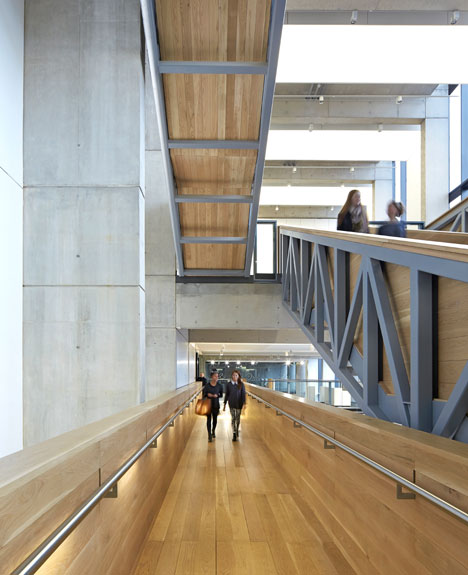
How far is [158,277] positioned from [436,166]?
722 centimetres

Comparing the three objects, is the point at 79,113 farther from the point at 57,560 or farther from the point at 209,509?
the point at 57,560

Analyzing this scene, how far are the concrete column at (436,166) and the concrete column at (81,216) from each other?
27.6 feet

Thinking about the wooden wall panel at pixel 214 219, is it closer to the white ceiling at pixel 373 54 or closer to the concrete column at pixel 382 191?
the white ceiling at pixel 373 54

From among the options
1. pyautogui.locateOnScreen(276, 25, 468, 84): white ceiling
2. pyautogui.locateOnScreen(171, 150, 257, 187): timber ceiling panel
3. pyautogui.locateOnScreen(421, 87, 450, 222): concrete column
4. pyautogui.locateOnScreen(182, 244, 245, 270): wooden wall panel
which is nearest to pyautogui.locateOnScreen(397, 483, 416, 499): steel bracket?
pyautogui.locateOnScreen(171, 150, 257, 187): timber ceiling panel

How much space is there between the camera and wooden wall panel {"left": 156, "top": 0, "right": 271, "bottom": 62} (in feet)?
17.6

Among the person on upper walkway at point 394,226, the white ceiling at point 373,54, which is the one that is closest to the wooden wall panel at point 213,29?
the person on upper walkway at point 394,226

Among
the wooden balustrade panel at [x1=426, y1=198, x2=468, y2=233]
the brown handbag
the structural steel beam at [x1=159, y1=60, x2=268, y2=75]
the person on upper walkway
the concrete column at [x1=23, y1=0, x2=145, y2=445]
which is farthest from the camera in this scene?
the brown handbag

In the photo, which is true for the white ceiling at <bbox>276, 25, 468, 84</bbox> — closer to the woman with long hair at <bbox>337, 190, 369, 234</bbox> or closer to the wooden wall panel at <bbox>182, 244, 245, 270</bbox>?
the wooden wall panel at <bbox>182, 244, 245, 270</bbox>

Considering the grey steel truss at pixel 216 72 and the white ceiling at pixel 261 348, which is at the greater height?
the grey steel truss at pixel 216 72

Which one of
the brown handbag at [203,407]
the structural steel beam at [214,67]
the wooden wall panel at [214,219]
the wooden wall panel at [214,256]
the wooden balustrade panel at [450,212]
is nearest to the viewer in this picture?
the structural steel beam at [214,67]

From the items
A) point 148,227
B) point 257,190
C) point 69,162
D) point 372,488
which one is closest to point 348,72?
point 257,190

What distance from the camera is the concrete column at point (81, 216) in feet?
23.2

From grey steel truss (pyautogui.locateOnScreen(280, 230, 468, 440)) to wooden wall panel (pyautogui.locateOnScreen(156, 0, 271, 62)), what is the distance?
7.00ft

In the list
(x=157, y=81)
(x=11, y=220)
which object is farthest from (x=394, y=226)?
(x=11, y=220)
